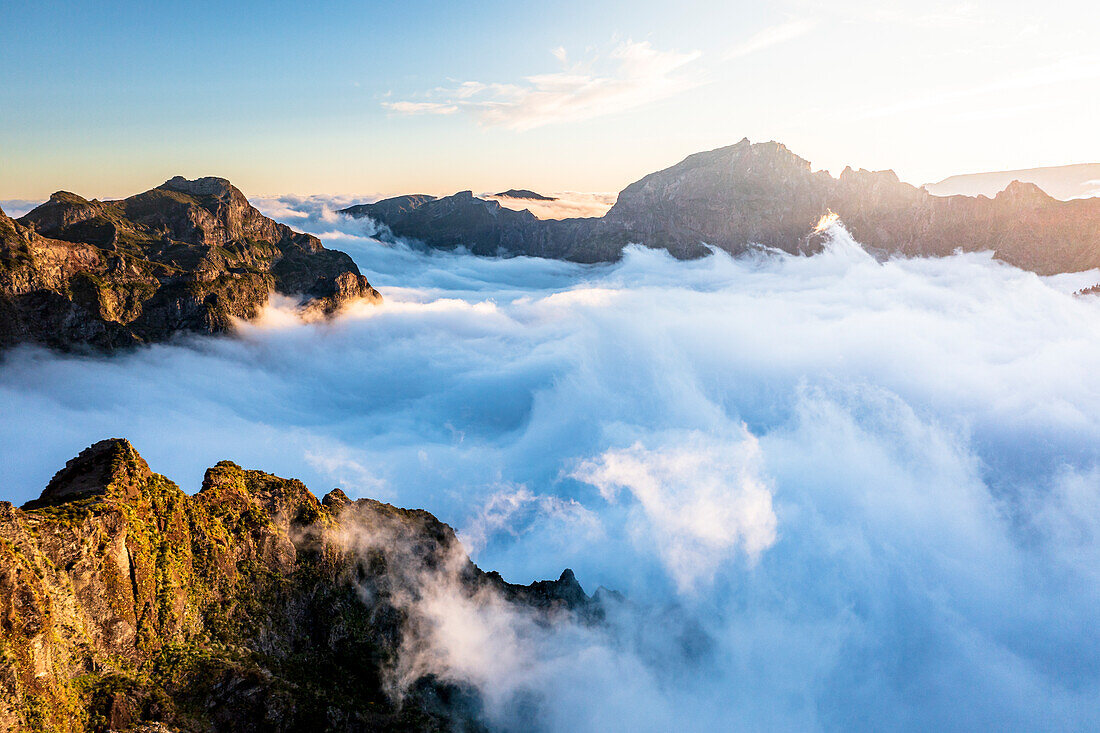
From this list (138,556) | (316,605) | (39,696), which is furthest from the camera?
(316,605)

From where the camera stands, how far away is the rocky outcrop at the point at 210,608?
3222 cm

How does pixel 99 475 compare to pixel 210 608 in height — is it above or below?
above

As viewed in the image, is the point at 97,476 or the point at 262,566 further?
the point at 262,566

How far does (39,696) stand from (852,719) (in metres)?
238

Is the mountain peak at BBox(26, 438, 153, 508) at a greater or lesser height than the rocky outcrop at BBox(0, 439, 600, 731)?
greater

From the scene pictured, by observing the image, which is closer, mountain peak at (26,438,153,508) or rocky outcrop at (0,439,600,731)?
rocky outcrop at (0,439,600,731)

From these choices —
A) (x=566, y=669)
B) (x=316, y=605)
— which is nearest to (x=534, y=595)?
(x=566, y=669)

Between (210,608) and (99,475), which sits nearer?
(99,475)

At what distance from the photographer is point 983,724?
186 metres

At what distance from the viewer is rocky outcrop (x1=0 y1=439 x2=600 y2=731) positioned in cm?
3222

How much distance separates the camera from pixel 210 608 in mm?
45875

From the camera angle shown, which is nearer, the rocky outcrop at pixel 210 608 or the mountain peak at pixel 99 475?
the rocky outcrop at pixel 210 608

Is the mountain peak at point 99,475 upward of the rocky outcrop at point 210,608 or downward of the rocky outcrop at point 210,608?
upward

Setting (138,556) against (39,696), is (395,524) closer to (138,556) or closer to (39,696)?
(138,556)
